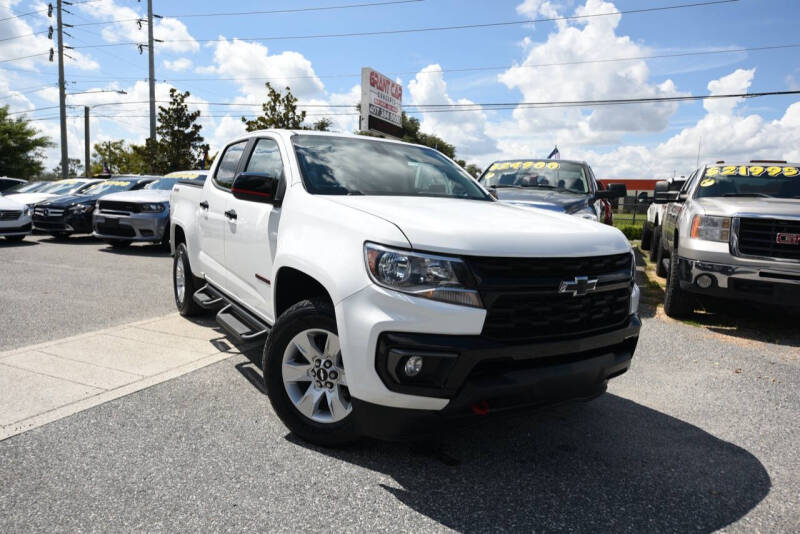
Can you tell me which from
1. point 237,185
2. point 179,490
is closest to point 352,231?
point 237,185

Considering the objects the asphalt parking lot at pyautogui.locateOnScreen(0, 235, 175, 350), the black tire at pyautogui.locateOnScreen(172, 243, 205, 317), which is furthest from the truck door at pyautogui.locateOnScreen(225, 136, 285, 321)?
the asphalt parking lot at pyautogui.locateOnScreen(0, 235, 175, 350)

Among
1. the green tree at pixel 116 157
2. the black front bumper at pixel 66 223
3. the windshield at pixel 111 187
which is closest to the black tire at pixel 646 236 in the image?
the windshield at pixel 111 187

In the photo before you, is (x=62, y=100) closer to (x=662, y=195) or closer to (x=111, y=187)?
(x=111, y=187)

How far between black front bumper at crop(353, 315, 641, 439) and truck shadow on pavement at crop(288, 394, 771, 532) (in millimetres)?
374

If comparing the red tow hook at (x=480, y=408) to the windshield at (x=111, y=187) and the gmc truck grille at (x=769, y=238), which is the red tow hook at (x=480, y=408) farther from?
the windshield at (x=111, y=187)

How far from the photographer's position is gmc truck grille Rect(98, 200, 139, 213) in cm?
1148

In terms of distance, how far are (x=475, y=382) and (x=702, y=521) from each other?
118 cm

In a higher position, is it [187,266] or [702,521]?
[187,266]

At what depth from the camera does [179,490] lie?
8.52ft

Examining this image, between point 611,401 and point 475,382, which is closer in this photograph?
point 475,382

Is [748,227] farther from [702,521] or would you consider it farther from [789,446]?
[702,521]

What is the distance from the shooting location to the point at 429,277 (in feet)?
8.21

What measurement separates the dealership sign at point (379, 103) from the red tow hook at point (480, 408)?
598 inches

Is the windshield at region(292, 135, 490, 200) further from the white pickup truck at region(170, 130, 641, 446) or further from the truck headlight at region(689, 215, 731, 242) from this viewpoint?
the truck headlight at region(689, 215, 731, 242)
